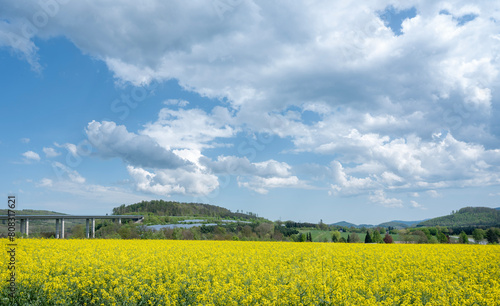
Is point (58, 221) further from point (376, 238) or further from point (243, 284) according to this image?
point (243, 284)

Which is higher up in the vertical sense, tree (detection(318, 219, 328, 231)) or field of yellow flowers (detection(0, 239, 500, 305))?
field of yellow flowers (detection(0, 239, 500, 305))

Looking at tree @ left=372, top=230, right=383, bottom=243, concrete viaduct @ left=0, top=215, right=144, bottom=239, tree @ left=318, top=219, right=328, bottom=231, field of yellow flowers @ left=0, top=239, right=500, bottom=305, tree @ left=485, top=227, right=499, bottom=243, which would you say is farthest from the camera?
tree @ left=318, top=219, right=328, bottom=231

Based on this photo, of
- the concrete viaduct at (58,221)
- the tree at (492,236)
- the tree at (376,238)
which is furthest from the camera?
the tree at (376,238)

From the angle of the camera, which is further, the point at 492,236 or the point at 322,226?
the point at 322,226

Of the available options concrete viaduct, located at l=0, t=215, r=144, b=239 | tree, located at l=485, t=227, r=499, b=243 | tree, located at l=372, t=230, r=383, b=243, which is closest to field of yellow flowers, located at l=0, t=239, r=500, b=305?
tree, located at l=485, t=227, r=499, b=243

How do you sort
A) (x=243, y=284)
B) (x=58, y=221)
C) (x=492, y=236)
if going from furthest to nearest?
(x=58, y=221)
(x=492, y=236)
(x=243, y=284)

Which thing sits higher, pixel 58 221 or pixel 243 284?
pixel 58 221

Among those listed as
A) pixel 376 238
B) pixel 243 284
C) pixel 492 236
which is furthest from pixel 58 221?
pixel 492 236

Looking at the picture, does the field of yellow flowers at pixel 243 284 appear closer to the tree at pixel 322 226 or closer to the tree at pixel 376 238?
the tree at pixel 376 238

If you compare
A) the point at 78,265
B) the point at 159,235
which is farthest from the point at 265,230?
the point at 78,265

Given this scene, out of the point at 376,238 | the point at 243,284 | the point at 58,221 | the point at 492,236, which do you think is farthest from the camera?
the point at 58,221

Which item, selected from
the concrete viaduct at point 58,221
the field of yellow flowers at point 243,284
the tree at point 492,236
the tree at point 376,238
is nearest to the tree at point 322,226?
the tree at point 376,238

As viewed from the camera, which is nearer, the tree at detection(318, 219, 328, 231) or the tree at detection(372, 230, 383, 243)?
the tree at detection(372, 230, 383, 243)

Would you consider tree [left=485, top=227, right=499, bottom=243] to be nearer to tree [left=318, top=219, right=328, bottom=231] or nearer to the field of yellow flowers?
the field of yellow flowers
